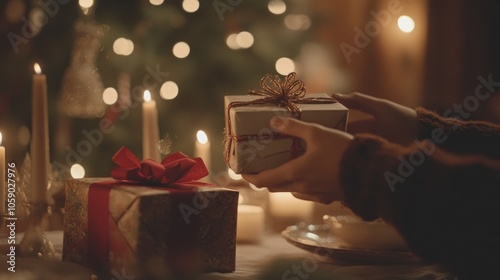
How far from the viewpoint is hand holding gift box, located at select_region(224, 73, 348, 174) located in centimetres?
113

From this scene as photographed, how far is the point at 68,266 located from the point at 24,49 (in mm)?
1111

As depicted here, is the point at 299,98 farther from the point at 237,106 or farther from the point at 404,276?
the point at 404,276

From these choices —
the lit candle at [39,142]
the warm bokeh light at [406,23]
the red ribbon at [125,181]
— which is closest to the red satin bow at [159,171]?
the red ribbon at [125,181]

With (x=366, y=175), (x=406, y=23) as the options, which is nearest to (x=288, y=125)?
(x=366, y=175)

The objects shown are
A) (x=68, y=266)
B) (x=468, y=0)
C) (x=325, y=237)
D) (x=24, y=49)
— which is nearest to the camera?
(x=68, y=266)

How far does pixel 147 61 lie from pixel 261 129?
100cm

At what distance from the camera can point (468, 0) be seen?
373 cm

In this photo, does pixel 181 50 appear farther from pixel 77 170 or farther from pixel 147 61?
pixel 77 170

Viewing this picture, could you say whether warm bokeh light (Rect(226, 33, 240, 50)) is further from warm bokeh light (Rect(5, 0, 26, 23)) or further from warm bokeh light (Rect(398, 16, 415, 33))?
warm bokeh light (Rect(398, 16, 415, 33))

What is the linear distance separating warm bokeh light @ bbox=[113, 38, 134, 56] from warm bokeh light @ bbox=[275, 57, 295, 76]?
1.62ft

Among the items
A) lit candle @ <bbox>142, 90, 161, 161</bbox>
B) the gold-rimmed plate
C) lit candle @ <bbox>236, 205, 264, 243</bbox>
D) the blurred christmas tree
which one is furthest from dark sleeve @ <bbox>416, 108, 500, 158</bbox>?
the blurred christmas tree

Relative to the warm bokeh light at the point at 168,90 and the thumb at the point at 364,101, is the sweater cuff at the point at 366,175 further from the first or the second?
the warm bokeh light at the point at 168,90

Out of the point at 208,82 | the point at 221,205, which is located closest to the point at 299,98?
the point at 221,205

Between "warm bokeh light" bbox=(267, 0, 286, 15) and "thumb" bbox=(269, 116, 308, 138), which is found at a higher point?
"warm bokeh light" bbox=(267, 0, 286, 15)
